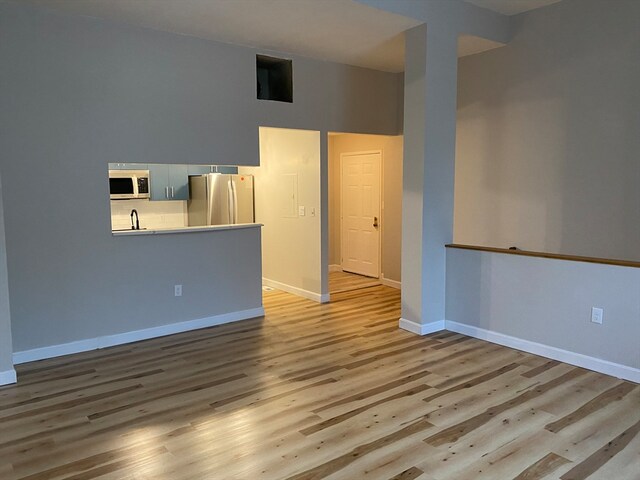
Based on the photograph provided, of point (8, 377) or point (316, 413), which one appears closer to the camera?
point (316, 413)

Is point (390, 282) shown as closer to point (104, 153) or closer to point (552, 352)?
point (552, 352)

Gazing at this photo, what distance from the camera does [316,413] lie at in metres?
3.17

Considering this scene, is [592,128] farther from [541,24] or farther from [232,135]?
[232,135]

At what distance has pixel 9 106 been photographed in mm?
3914

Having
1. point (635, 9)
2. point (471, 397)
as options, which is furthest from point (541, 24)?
point (471, 397)

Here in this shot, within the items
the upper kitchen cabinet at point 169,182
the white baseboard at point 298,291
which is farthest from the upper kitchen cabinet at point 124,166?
the white baseboard at point 298,291

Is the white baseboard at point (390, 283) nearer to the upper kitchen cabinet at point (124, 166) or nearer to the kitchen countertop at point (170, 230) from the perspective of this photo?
the kitchen countertop at point (170, 230)

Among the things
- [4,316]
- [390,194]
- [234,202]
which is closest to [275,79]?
[234,202]

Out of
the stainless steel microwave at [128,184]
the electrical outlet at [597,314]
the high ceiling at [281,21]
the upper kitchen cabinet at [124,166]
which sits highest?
the high ceiling at [281,21]

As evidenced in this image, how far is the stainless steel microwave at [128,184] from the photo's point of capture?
5.17 meters

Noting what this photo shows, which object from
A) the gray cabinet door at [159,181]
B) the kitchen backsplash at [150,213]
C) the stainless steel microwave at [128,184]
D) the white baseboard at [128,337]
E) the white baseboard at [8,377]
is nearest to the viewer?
the white baseboard at [8,377]

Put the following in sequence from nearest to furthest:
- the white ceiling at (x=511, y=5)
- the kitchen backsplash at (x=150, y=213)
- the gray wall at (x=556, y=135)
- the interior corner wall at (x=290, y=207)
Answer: the gray wall at (x=556, y=135)
the white ceiling at (x=511, y=5)
the kitchen backsplash at (x=150, y=213)
the interior corner wall at (x=290, y=207)

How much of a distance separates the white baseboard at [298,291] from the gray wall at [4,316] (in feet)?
11.4

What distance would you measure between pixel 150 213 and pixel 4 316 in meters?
2.59
